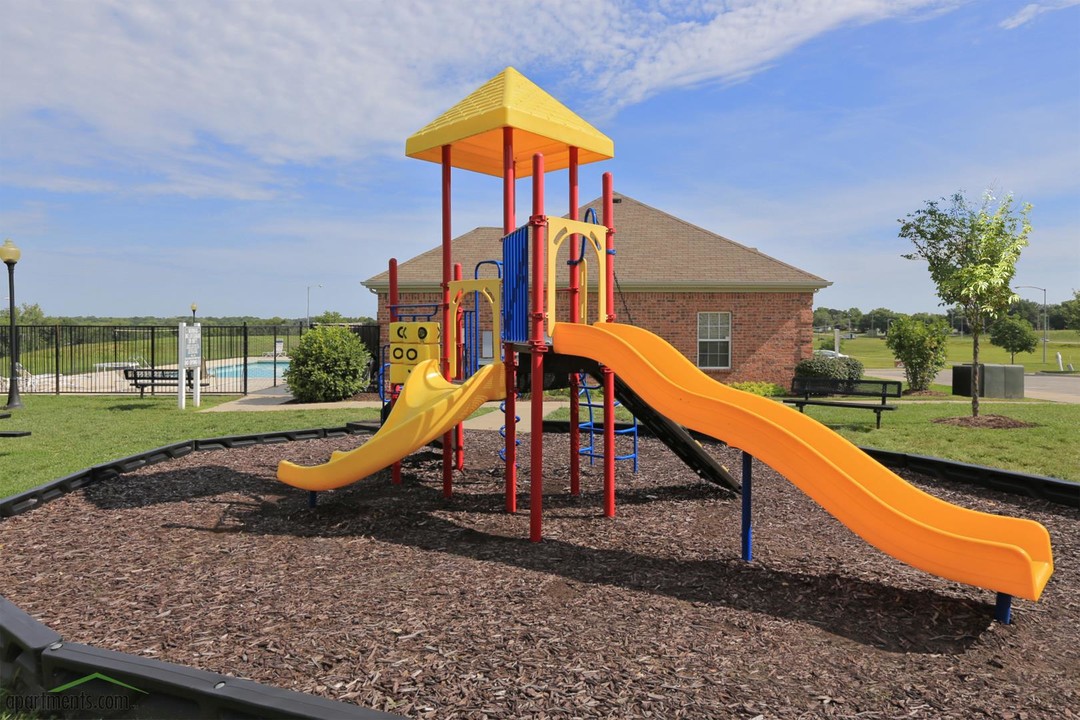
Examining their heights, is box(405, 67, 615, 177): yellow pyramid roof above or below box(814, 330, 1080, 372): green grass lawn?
above

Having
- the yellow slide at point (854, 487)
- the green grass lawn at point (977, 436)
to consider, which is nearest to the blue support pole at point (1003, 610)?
the yellow slide at point (854, 487)

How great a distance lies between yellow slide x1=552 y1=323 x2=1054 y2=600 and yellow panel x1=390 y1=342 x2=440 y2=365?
2.01m

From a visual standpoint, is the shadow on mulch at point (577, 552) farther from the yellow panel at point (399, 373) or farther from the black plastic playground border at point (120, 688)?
the black plastic playground border at point (120, 688)

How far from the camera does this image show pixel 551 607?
432cm

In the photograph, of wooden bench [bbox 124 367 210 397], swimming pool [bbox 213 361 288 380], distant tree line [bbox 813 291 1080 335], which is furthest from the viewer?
distant tree line [bbox 813 291 1080 335]

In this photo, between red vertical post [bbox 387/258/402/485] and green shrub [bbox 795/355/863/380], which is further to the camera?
green shrub [bbox 795/355/863/380]

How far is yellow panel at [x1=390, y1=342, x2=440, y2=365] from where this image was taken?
7.27m

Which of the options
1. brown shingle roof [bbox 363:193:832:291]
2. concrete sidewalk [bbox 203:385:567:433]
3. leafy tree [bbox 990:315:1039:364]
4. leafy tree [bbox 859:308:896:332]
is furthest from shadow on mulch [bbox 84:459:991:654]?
leafy tree [bbox 859:308:896:332]

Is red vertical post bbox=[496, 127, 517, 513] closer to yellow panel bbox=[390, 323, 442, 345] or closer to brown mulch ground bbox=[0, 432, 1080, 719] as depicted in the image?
brown mulch ground bbox=[0, 432, 1080, 719]

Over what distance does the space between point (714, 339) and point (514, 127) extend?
47.0 feet

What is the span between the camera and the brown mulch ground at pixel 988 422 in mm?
12359

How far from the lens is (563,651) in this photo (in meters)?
3.70

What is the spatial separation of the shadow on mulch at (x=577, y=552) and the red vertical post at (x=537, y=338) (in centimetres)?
30

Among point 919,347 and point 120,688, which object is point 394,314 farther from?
point 919,347
